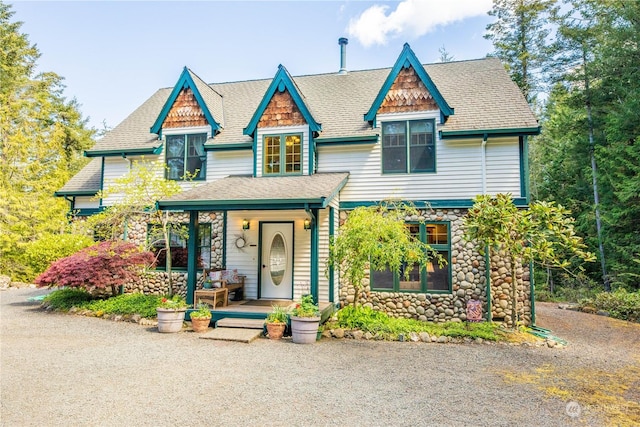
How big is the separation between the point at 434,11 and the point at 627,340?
595 inches

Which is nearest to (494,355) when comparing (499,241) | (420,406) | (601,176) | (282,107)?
(499,241)

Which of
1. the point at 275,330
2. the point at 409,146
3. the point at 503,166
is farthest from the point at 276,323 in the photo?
the point at 503,166

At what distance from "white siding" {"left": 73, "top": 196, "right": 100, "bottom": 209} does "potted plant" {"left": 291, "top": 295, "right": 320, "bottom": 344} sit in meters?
9.50

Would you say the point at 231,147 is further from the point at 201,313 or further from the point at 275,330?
the point at 275,330

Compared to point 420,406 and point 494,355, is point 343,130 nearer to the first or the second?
point 494,355

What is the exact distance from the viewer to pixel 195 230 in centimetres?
965

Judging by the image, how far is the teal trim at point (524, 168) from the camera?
30.4 ft

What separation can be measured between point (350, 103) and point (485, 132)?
4.55m

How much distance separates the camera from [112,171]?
12359 millimetres

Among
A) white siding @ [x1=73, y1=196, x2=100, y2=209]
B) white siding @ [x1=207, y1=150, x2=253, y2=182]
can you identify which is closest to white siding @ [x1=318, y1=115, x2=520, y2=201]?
white siding @ [x1=207, y1=150, x2=253, y2=182]

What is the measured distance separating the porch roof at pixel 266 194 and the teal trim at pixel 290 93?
1.46 meters

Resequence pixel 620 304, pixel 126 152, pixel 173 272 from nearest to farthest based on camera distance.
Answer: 1. pixel 620 304
2. pixel 173 272
3. pixel 126 152

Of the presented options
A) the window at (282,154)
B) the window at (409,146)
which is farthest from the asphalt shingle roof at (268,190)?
the window at (409,146)

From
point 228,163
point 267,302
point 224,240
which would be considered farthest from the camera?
point 228,163
